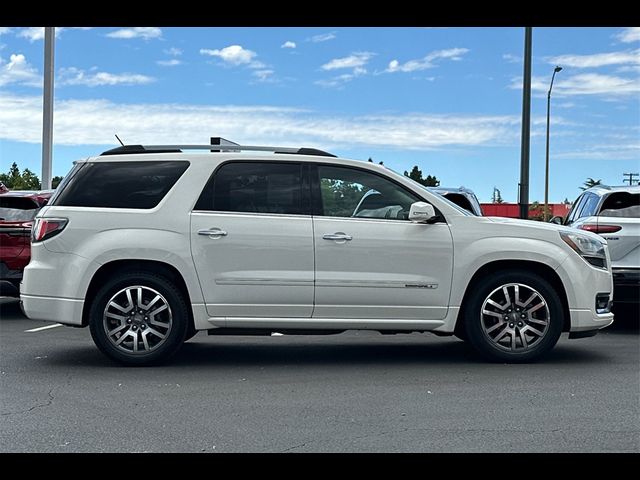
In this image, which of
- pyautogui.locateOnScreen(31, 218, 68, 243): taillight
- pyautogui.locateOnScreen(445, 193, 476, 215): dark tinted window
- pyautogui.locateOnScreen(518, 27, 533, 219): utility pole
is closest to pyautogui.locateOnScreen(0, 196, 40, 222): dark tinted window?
pyautogui.locateOnScreen(31, 218, 68, 243): taillight

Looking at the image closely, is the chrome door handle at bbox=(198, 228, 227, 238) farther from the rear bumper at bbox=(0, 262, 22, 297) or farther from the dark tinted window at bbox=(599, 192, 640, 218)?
the dark tinted window at bbox=(599, 192, 640, 218)


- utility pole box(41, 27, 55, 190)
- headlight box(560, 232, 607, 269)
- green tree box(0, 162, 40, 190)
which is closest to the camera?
headlight box(560, 232, 607, 269)

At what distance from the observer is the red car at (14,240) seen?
10.3 m

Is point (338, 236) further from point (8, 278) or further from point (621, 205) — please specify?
point (8, 278)

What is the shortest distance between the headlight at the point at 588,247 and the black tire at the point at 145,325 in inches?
135

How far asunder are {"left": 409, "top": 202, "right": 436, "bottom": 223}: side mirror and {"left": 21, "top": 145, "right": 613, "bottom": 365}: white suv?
0.01 m

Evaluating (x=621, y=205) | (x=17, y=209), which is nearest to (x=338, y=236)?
(x=621, y=205)

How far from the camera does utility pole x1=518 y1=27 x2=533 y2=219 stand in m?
16.4

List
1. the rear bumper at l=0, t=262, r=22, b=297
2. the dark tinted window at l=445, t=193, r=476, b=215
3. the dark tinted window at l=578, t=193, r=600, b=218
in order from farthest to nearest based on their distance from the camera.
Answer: the dark tinted window at l=445, t=193, r=476, b=215 → the rear bumper at l=0, t=262, r=22, b=297 → the dark tinted window at l=578, t=193, r=600, b=218

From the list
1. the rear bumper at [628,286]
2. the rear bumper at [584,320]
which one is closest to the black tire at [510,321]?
the rear bumper at [584,320]

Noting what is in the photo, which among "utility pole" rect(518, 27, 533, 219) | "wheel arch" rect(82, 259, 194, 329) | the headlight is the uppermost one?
"utility pole" rect(518, 27, 533, 219)
